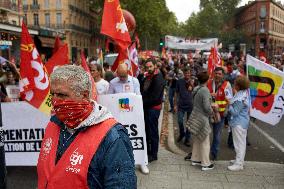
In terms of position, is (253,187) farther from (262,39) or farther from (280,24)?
(280,24)

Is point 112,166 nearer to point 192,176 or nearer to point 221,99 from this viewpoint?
point 192,176

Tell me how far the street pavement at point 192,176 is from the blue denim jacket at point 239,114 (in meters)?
0.76

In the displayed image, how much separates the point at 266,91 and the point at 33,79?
12.3ft

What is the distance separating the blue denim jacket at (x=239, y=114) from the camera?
615 cm

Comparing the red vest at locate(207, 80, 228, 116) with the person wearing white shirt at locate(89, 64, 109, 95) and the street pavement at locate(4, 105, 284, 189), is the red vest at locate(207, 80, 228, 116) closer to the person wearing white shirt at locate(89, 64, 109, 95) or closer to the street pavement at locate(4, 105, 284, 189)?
the street pavement at locate(4, 105, 284, 189)

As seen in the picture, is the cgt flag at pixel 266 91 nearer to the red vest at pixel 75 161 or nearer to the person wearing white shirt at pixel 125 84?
the person wearing white shirt at pixel 125 84

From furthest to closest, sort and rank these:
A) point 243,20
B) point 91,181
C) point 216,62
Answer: point 243,20, point 216,62, point 91,181

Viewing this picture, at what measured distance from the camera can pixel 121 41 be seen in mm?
7125

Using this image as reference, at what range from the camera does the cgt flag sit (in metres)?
6.36

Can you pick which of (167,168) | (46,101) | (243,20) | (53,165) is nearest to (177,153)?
(167,168)

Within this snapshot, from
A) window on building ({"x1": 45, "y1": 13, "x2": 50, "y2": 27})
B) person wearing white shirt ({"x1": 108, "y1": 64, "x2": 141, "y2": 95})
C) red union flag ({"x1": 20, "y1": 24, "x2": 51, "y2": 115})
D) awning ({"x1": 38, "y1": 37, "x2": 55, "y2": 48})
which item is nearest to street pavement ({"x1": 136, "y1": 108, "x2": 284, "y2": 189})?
person wearing white shirt ({"x1": 108, "y1": 64, "x2": 141, "y2": 95})

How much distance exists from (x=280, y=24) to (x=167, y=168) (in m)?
109

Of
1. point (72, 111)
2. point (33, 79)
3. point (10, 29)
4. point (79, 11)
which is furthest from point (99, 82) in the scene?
point (79, 11)

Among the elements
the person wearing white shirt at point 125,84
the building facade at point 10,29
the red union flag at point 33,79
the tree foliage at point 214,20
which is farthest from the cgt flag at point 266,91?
the tree foliage at point 214,20
